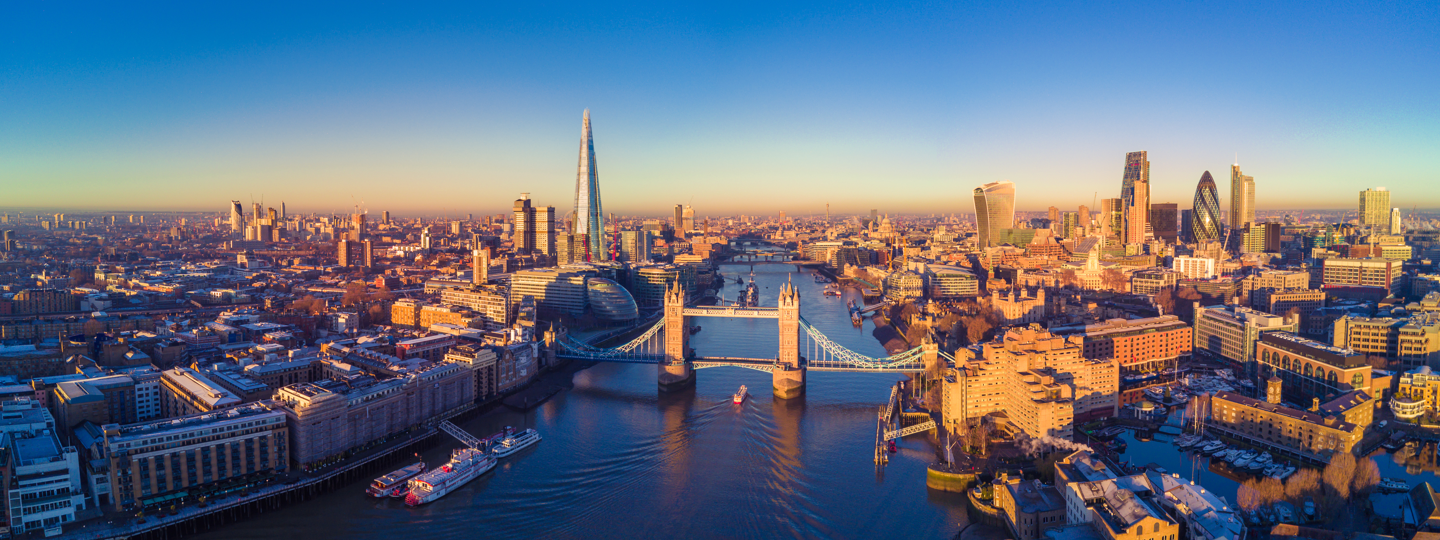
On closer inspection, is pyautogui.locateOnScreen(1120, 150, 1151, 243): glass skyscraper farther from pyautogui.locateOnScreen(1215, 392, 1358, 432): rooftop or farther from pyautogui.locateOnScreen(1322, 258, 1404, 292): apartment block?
pyautogui.locateOnScreen(1215, 392, 1358, 432): rooftop

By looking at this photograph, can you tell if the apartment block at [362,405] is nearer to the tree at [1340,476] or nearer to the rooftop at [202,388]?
the rooftop at [202,388]

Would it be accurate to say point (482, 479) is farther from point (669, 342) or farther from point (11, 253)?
point (11, 253)

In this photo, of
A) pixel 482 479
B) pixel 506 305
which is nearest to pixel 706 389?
pixel 482 479

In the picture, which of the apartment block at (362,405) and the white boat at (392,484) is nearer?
the white boat at (392,484)

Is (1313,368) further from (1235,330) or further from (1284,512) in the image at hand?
(1284,512)

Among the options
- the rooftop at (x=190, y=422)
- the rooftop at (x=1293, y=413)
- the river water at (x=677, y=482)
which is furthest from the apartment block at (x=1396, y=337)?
the rooftop at (x=190, y=422)

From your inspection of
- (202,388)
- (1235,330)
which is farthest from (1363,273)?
(202,388)
